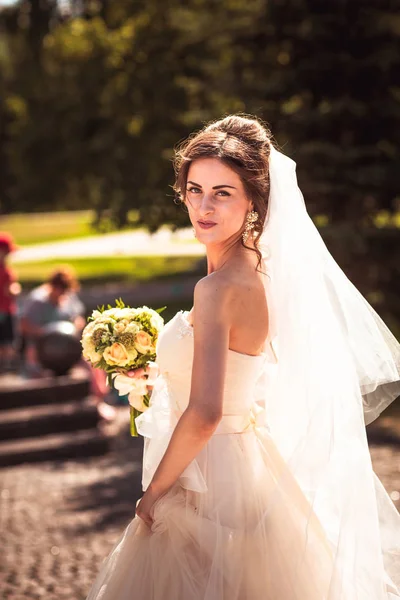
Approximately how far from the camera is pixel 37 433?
10.3m

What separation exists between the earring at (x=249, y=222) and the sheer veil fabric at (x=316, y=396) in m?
0.05

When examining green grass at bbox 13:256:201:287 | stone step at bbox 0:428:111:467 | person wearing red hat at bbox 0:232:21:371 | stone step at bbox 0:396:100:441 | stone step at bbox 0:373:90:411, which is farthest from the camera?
green grass at bbox 13:256:201:287

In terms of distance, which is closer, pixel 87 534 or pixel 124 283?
pixel 87 534

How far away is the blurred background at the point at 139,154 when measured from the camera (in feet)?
28.5

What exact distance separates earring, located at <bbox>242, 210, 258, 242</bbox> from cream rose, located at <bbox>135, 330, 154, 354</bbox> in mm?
575

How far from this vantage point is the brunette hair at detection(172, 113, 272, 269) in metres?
3.18

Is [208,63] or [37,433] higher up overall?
[208,63]

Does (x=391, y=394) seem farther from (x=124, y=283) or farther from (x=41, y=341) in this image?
(x=124, y=283)

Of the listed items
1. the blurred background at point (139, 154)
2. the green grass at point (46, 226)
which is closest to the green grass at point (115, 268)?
the blurred background at point (139, 154)

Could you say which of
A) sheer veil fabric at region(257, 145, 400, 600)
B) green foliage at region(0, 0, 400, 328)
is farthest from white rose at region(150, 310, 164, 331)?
green foliage at region(0, 0, 400, 328)

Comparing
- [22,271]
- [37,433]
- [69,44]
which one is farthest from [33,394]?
[22,271]

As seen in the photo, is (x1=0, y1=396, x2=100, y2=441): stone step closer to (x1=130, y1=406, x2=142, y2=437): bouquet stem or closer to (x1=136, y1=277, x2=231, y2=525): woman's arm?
(x1=130, y1=406, x2=142, y2=437): bouquet stem

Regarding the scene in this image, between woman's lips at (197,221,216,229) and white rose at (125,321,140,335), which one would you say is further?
white rose at (125,321,140,335)

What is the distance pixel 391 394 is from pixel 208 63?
1451 centimetres
